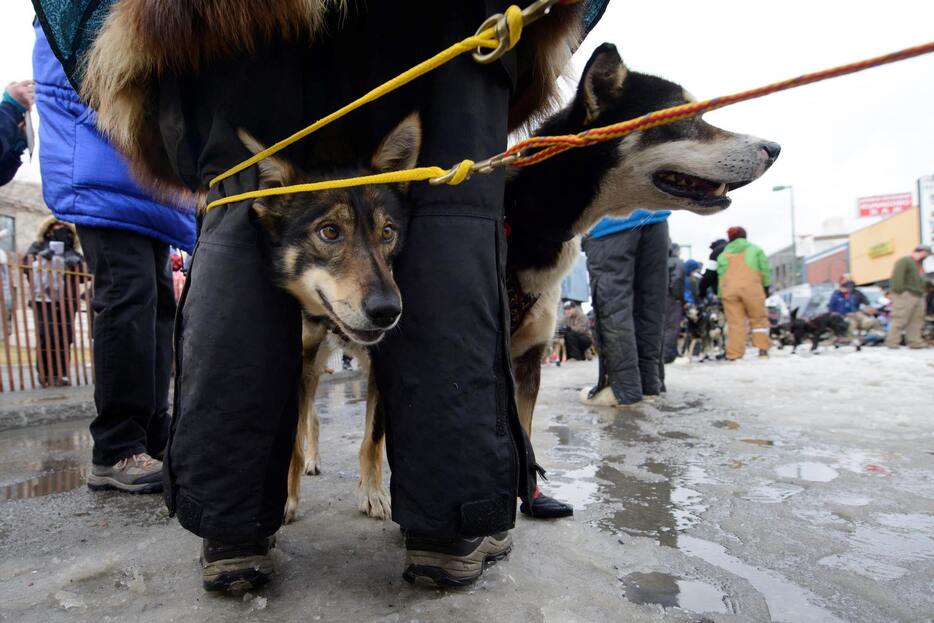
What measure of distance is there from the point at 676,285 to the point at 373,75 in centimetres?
946

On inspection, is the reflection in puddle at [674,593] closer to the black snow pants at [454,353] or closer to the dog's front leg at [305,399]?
the black snow pants at [454,353]

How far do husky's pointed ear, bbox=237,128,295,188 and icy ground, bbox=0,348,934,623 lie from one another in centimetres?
112

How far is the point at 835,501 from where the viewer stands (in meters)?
2.18

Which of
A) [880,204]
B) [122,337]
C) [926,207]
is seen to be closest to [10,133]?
[122,337]

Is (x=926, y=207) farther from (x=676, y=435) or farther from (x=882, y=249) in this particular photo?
(x=676, y=435)

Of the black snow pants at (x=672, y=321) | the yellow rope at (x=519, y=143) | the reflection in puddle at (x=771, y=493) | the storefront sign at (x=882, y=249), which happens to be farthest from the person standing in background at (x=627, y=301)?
the storefront sign at (x=882, y=249)

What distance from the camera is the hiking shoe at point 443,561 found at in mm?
1445

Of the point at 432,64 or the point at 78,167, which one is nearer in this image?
the point at 432,64

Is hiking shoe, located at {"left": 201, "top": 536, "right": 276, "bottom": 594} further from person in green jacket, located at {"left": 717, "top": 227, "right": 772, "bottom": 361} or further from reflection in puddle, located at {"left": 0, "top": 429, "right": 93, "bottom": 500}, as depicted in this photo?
person in green jacket, located at {"left": 717, "top": 227, "right": 772, "bottom": 361}

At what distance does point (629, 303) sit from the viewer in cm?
468

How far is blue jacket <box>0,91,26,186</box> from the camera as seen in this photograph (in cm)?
274

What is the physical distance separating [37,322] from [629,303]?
6644mm

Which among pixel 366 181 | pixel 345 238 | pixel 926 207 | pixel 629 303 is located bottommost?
pixel 629 303

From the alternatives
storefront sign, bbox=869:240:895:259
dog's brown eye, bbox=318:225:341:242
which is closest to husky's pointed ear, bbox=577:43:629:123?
dog's brown eye, bbox=318:225:341:242
